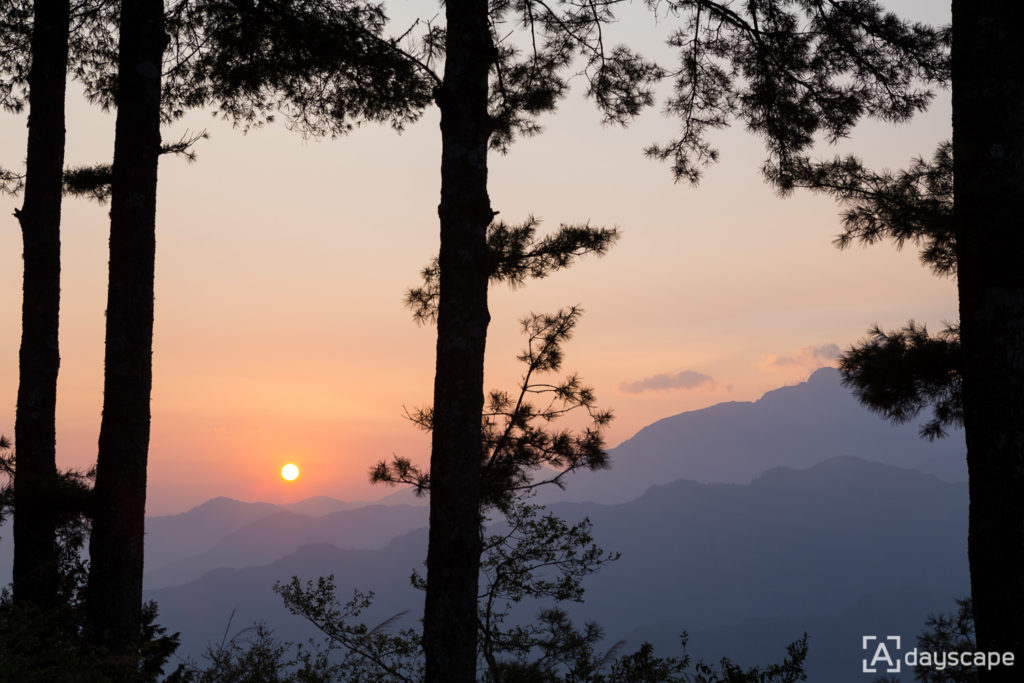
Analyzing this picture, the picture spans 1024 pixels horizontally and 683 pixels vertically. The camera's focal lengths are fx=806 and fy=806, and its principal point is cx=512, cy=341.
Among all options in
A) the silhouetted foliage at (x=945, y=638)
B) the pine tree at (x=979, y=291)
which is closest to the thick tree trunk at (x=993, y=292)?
the pine tree at (x=979, y=291)

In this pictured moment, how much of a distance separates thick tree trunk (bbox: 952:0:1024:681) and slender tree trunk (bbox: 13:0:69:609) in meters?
7.81

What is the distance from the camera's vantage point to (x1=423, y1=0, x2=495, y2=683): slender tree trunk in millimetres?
5406

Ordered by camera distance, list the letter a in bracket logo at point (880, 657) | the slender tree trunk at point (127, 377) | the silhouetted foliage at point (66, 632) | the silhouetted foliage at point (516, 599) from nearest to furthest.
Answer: the silhouetted foliage at point (66, 632) → the slender tree trunk at point (127, 377) → the letter a in bracket logo at point (880, 657) → the silhouetted foliage at point (516, 599)

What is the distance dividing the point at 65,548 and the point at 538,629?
18.6ft

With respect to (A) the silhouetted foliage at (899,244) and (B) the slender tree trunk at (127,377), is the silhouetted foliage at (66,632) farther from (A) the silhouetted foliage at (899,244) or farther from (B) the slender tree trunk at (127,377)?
(A) the silhouetted foliage at (899,244)

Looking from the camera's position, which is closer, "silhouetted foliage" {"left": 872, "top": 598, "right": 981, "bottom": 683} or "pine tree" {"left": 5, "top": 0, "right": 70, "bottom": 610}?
"silhouetted foliage" {"left": 872, "top": 598, "right": 981, "bottom": 683}

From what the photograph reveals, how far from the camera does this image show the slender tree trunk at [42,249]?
782cm

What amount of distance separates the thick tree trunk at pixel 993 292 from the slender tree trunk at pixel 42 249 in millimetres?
7806

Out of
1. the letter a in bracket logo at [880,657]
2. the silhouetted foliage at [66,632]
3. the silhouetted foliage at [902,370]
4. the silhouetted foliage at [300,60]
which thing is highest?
the silhouetted foliage at [300,60]

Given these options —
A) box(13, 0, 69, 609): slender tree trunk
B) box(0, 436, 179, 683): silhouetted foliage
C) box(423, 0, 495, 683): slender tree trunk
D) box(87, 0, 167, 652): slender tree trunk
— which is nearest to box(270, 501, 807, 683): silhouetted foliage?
box(0, 436, 179, 683): silhouetted foliage

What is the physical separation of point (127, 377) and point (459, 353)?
2.66 meters

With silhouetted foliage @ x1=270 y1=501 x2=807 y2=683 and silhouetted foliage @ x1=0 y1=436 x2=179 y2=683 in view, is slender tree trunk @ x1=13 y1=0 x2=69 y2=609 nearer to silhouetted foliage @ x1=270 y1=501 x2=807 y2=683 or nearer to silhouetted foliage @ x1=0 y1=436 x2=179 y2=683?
silhouetted foliage @ x1=0 y1=436 x2=179 y2=683

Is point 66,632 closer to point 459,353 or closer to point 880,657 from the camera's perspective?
point 459,353

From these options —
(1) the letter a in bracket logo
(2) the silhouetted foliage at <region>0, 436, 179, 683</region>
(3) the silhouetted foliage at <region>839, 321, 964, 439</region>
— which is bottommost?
(1) the letter a in bracket logo
